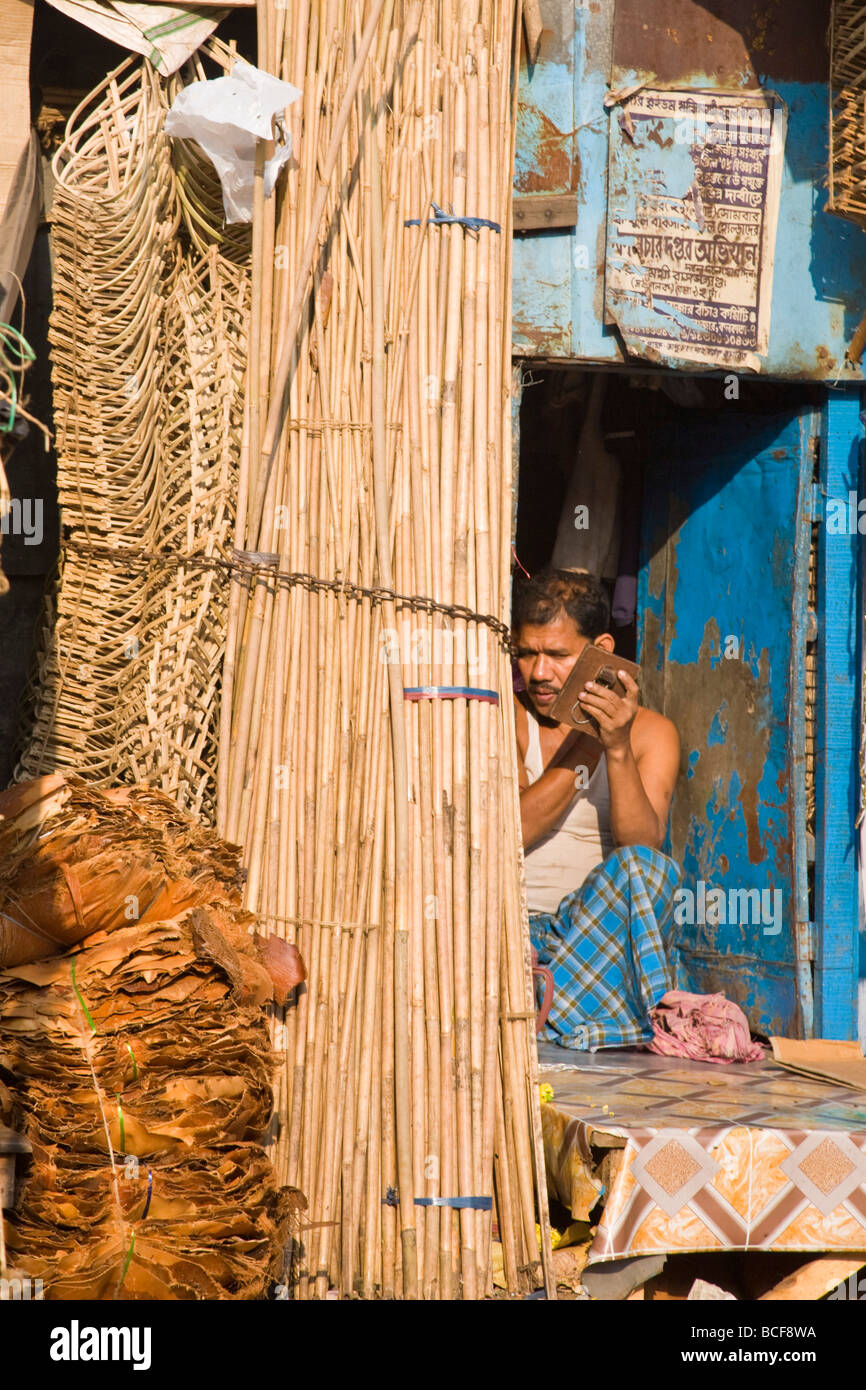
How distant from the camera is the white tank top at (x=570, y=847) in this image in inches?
166

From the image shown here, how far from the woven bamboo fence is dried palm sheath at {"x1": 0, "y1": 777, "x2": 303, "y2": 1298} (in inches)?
95.6

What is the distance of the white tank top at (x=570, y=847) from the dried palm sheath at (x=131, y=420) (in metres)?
1.59

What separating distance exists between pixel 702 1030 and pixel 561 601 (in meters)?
1.42

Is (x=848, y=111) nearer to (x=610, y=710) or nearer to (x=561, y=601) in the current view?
(x=561, y=601)

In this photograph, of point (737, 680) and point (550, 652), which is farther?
point (550, 652)

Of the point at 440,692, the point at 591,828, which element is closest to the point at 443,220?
the point at 440,692

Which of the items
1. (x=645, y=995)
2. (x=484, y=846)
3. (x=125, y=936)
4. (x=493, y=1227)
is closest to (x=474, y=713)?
(x=484, y=846)

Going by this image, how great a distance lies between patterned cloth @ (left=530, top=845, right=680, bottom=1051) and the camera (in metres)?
3.69

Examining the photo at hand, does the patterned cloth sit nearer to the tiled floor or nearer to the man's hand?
the man's hand

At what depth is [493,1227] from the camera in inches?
105

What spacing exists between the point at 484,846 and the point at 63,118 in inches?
92.4

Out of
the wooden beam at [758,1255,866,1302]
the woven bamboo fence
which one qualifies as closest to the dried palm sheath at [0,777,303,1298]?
the wooden beam at [758,1255,866,1302]

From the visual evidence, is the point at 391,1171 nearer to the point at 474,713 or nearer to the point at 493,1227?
the point at 493,1227

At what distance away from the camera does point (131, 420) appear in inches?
119
